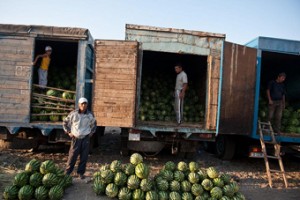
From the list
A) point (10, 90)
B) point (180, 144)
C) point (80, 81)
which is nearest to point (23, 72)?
point (10, 90)

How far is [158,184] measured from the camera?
4504 mm

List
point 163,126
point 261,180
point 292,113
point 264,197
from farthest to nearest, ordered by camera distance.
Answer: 1. point 292,113
2. point 163,126
3. point 261,180
4. point 264,197

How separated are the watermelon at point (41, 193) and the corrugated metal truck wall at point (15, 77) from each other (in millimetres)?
2851

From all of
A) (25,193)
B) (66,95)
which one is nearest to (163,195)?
(25,193)

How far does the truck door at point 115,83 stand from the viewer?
6.55 m

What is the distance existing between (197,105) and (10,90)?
6.12 meters

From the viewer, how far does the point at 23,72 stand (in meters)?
6.58

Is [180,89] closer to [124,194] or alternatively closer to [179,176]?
[179,176]

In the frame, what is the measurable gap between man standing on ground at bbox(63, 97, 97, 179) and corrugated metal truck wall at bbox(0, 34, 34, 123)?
77.2 inches

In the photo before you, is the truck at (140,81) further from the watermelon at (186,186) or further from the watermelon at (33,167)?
the watermelon at (186,186)

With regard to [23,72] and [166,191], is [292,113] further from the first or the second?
[23,72]

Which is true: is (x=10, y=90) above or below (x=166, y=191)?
above

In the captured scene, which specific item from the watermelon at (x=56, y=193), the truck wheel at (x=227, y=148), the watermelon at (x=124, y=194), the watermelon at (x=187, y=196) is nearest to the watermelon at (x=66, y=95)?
the watermelon at (x=56, y=193)

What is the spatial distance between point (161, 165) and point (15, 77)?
16.1 feet
